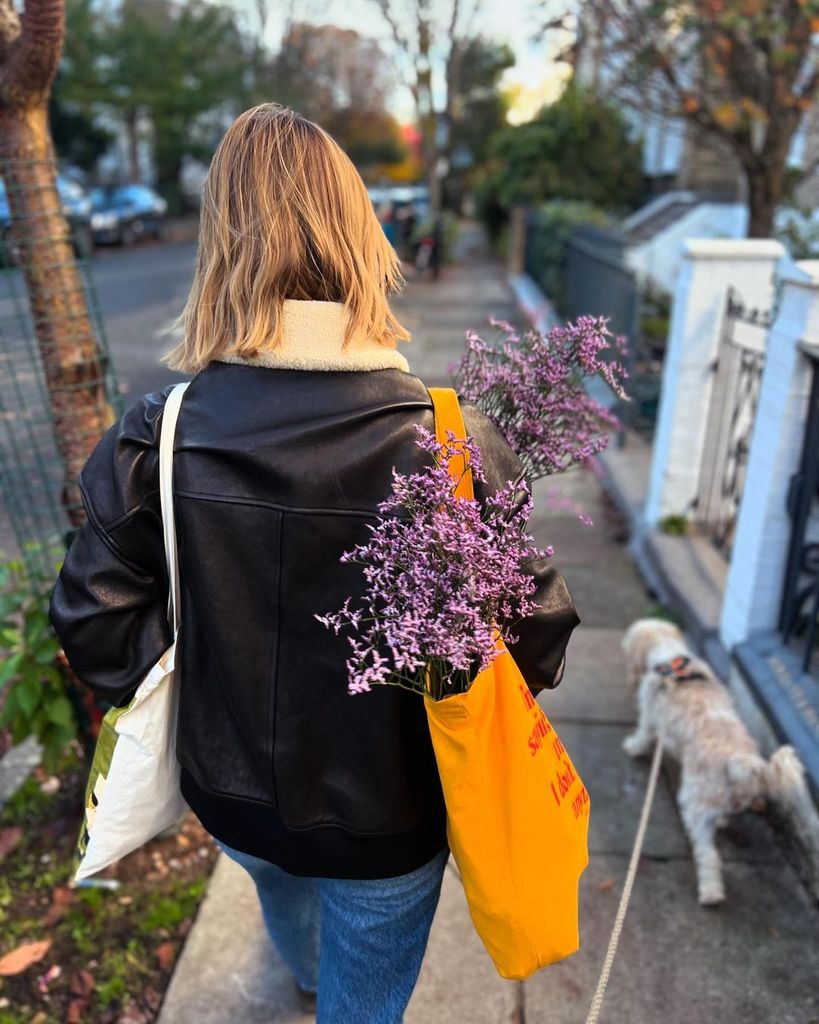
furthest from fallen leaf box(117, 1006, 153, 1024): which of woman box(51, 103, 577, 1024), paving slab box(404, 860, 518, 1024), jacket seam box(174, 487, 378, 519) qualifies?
jacket seam box(174, 487, 378, 519)

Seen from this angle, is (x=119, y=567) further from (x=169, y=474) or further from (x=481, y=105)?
(x=481, y=105)

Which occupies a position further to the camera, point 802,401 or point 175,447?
point 802,401

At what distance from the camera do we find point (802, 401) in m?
3.11

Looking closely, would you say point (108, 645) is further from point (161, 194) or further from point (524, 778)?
point (161, 194)

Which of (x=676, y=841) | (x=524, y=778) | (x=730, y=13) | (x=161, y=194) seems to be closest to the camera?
(x=524, y=778)

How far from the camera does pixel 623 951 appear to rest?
253 centimetres

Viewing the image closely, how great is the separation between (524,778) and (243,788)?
55 centimetres

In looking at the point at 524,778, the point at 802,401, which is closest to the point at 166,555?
the point at 524,778

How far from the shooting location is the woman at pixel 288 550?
141 cm

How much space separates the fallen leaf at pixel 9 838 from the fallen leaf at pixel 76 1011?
73cm

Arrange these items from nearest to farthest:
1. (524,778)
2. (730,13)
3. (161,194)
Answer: (524,778) < (730,13) < (161,194)

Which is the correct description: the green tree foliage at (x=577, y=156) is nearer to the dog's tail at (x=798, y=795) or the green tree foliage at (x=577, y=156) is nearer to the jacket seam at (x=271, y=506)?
the dog's tail at (x=798, y=795)

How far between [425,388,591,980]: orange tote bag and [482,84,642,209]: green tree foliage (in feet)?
57.0

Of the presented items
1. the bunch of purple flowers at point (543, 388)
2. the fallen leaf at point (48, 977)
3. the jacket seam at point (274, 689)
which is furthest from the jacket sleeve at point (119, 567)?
the fallen leaf at point (48, 977)
